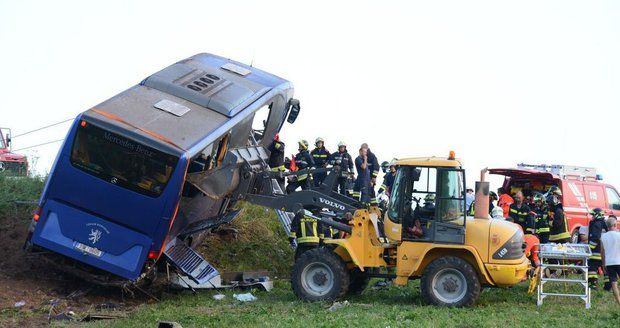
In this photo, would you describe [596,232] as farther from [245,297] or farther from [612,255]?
[245,297]

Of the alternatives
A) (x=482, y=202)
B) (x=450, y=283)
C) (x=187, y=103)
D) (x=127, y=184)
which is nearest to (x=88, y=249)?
(x=127, y=184)

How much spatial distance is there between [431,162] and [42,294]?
6759 millimetres

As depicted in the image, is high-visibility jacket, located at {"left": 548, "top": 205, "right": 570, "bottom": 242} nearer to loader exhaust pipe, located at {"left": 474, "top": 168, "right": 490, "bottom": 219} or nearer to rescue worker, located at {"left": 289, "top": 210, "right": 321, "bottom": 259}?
loader exhaust pipe, located at {"left": 474, "top": 168, "right": 490, "bottom": 219}

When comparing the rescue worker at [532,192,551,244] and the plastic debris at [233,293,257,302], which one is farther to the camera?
the rescue worker at [532,192,551,244]

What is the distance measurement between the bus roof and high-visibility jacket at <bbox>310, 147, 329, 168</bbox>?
365 cm

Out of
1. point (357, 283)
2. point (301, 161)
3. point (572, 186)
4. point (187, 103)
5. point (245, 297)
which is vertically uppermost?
point (187, 103)

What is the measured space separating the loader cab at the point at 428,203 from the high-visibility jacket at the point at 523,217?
15.5ft

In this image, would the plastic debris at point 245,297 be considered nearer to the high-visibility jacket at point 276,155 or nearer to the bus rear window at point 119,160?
the bus rear window at point 119,160

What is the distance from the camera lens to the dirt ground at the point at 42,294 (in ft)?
44.2

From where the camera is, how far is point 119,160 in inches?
551

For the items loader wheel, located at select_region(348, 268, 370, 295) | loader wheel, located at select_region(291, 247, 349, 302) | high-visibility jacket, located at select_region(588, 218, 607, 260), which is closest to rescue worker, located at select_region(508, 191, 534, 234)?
high-visibility jacket, located at select_region(588, 218, 607, 260)

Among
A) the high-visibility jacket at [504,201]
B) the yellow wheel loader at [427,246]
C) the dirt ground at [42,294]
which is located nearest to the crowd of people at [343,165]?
Answer: the high-visibility jacket at [504,201]

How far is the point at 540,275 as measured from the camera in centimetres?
1505

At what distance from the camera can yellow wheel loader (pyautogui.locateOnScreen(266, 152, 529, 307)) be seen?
14312 millimetres
